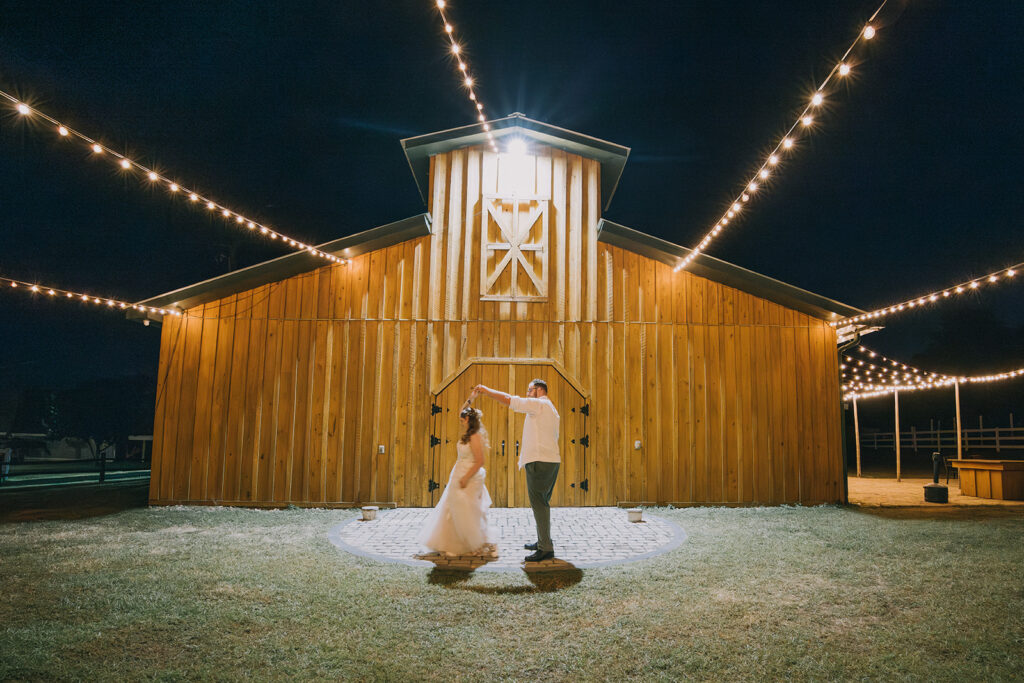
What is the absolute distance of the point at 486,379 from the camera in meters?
8.93

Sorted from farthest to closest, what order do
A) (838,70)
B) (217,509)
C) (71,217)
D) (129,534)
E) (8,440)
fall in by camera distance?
1. (71,217)
2. (8,440)
3. (217,509)
4. (129,534)
5. (838,70)

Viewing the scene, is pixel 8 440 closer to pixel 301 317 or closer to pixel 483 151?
pixel 301 317

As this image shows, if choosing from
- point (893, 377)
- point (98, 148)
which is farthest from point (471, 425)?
point (893, 377)

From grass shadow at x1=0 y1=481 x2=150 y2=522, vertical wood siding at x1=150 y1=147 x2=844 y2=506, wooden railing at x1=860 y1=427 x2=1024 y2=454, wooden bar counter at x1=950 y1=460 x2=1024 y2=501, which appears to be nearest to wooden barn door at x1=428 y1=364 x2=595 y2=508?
vertical wood siding at x1=150 y1=147 x2=844 y2=506

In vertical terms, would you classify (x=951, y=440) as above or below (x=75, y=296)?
below

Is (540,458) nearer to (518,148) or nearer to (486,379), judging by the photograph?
(486,379)

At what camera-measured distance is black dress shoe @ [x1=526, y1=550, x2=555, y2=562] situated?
5215mm

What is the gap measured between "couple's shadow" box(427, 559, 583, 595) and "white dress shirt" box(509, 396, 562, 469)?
992 mm

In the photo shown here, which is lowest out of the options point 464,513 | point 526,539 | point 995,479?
point 526,539

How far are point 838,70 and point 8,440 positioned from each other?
31.1m

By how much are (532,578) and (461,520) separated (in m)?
1.09

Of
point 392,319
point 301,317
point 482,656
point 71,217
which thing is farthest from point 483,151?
point 71,217

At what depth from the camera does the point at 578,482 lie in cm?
880

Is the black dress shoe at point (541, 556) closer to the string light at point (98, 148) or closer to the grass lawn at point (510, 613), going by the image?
the grass lawn at point (510, 613)
